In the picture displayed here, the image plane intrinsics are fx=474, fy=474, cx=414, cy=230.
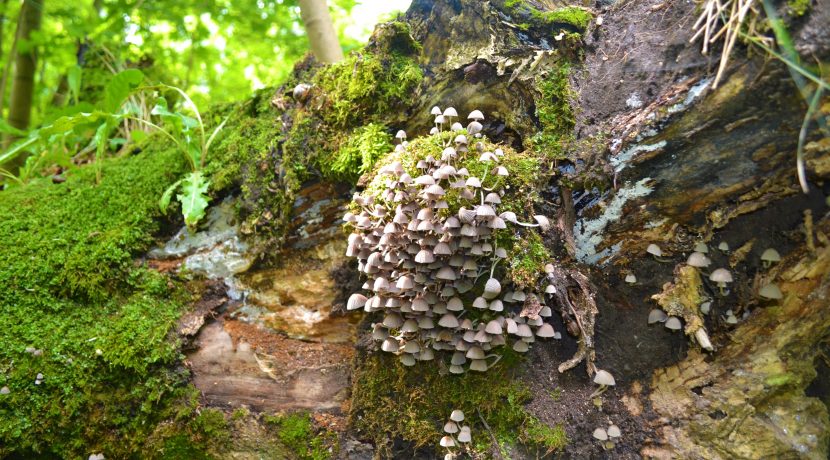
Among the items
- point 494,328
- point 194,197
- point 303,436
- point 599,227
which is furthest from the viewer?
point 194,197

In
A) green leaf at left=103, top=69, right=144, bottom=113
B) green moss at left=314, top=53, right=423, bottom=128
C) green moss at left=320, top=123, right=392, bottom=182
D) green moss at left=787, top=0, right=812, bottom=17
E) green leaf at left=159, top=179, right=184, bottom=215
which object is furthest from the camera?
green leaf at left=103, top=69, right=144, bottom=113

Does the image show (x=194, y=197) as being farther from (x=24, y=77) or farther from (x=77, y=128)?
(x=24, y=77)

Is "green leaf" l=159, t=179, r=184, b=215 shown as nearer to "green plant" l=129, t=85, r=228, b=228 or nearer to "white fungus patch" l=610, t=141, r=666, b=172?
"green plant" l=129, t=85, r=228, b=228

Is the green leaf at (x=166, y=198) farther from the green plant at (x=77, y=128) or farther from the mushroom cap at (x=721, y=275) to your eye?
the mushroom cap at (x=721, y=275)

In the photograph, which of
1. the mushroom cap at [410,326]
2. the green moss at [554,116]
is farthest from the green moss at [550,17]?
the mushroom cap at [410,326]

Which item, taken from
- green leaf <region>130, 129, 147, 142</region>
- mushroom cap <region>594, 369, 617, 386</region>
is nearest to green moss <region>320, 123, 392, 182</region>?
mushroom cap <region>594, 369, 617, 386</region>

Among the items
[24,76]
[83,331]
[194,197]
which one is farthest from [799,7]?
[24,76]
